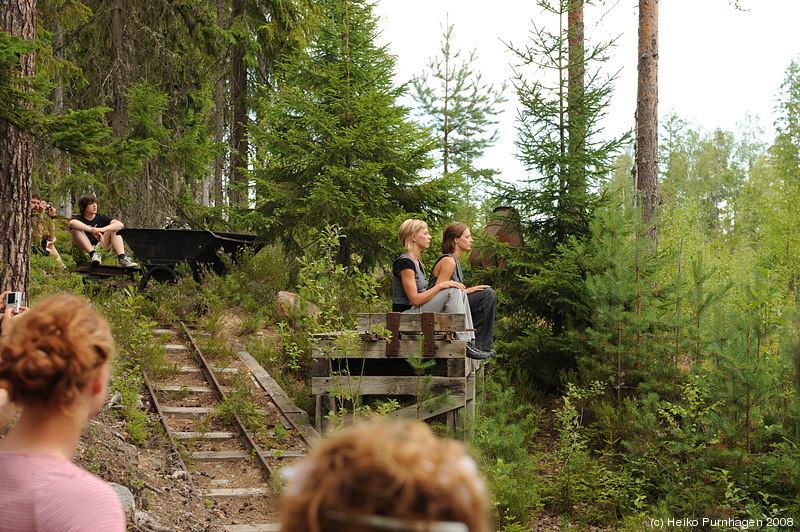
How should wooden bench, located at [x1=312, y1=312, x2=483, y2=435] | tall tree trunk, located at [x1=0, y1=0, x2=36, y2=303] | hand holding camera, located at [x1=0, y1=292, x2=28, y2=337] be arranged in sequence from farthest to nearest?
wooden bench, located at [x1=312, y1=312, x2=483, y2=435]
tall tree trunk, located at [x1=0, y1=0, x2=36, y2=303]
hand holding camera, located at [x1=0, y1=292, x2=28, y2=337]

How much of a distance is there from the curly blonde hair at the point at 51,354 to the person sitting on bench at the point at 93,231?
10.2 m

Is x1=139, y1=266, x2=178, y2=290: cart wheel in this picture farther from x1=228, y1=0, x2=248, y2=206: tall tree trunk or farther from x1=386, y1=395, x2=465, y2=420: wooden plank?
x1=386, y1=395, x2=465, y2=420: wooden plank

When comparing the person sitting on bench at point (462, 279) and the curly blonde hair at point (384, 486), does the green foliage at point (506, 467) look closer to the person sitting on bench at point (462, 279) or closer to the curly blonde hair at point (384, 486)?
the person sitting on bench at point (462, 279)

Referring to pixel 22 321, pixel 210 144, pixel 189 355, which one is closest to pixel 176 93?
pixel 210 144

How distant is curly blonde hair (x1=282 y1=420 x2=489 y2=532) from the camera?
817 mm

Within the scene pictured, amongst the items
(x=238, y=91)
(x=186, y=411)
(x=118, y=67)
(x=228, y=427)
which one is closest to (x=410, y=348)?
(x=228, y=427)

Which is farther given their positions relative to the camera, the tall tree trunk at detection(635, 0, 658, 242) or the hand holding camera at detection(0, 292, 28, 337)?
the tall tree trunk at detection(635, 0, 658, 242)

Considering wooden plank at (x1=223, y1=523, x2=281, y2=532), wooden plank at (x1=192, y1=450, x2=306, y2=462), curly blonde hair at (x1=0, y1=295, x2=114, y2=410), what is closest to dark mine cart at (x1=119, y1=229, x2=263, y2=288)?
wooden plank at (x1=192, y1=450, x2=306, y2=462)

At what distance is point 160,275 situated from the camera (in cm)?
1157

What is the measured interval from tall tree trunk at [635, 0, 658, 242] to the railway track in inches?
280

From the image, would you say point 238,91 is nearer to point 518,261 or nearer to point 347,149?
point 347,149

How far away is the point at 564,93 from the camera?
9.59 m

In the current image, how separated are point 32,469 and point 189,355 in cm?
806

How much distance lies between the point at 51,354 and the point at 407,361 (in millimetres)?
5317
